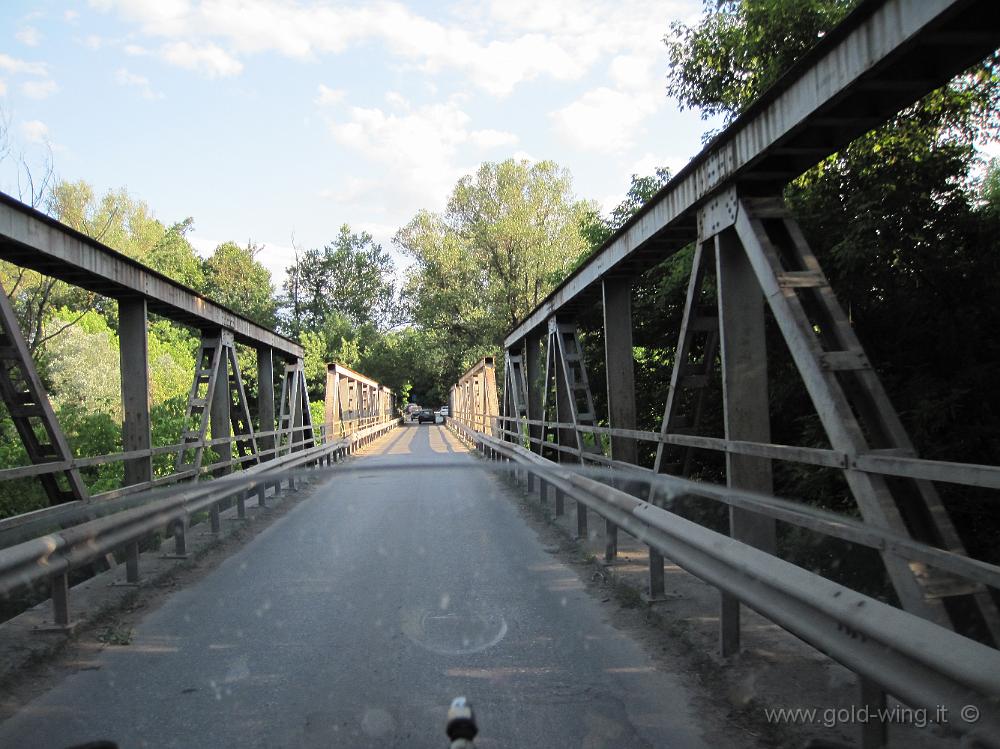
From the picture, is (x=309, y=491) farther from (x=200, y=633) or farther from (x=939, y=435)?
(x=939, y=435)

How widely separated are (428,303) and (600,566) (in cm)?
3969

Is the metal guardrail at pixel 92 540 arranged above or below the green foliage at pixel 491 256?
below

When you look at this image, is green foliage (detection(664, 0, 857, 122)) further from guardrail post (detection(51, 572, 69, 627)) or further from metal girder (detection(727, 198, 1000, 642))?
guardrail post (detection(51, 572, 69, 627))

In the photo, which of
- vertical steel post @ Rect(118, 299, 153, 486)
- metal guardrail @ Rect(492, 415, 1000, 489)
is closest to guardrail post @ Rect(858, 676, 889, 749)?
metal guardrail @ Rect(492, 415, 1000, 489)

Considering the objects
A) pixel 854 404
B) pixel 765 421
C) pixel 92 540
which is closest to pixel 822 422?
pixel 854 404

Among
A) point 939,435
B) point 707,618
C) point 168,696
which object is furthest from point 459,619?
point 939,435

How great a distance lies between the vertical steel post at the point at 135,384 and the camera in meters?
8.55

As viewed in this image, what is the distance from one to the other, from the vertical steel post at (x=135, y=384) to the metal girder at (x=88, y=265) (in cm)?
22

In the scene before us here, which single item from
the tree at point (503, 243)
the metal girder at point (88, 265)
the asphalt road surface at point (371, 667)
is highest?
the tree at point (503, 243)

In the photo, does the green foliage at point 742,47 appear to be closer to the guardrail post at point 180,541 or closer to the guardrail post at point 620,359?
the guardrail post at point 620,359

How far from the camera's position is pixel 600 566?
6.91m

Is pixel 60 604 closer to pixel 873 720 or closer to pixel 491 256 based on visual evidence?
pixel 873 720

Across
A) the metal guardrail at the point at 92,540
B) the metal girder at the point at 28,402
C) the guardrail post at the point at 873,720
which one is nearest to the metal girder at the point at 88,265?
the metal girder at the point at 28,402

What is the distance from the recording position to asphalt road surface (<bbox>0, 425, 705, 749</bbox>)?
3.58m
